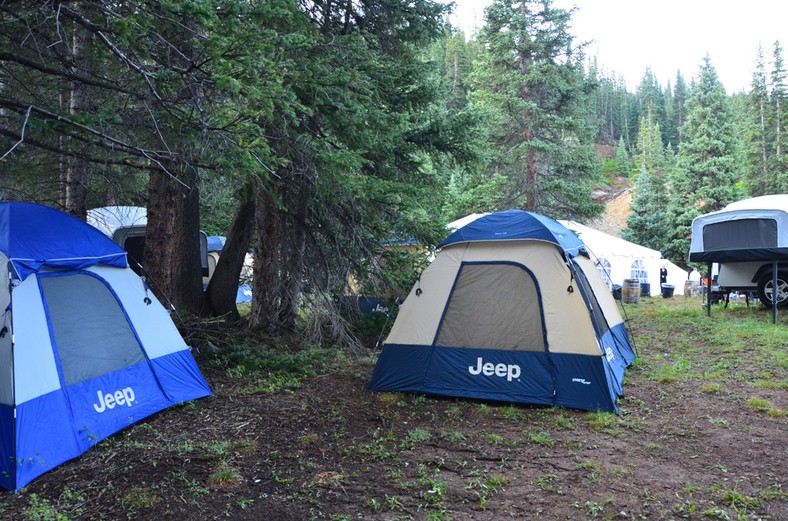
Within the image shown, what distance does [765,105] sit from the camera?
36.4 m

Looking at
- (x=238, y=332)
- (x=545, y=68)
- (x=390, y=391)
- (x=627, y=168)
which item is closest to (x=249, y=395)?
(x=390, y=391)

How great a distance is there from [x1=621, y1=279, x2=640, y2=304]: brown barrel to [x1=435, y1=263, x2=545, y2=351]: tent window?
1528cm

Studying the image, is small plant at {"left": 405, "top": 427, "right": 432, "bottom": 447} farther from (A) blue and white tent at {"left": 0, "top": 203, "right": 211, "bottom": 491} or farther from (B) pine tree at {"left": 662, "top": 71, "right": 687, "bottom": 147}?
(B) pine tree at {"left": 662, "top": 71, "right": 687, "bottom": 147}

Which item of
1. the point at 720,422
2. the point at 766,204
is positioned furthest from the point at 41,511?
the point at 766,204

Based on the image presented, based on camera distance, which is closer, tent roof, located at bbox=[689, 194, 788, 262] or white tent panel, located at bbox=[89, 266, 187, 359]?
white tent panel, located at bbox=[89, 266, 187, 359]

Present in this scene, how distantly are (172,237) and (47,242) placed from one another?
8.50 feet

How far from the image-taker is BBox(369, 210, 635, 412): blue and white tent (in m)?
5.64

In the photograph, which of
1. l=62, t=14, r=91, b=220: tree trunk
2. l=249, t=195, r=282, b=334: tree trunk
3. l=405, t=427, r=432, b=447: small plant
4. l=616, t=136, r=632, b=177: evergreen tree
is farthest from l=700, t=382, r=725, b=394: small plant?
l=616, t=136, r=632, b=177: evergreen tree

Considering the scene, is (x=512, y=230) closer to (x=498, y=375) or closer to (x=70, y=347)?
(x=498, y=375)

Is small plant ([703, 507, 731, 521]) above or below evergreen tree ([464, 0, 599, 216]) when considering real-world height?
below

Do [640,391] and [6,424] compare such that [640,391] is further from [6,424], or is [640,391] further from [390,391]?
[6,424]

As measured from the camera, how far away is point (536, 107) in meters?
20.8

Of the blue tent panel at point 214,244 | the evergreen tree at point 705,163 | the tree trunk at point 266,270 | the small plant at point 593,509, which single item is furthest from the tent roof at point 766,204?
the evergreen tree at point 705,163

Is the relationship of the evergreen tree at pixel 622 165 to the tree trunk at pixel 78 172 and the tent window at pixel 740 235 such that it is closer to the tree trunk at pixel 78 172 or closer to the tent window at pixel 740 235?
the tent window at pixel 740 235
